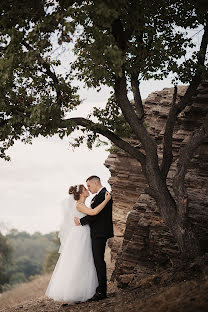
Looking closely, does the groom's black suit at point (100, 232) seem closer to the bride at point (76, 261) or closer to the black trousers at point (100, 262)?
the black trousers at point (100, 262)

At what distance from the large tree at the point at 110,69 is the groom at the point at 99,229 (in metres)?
1.87

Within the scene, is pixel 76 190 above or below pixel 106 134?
below

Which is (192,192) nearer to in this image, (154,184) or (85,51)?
(154,184)

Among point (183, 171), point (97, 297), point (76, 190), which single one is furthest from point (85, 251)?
point (183, 171)

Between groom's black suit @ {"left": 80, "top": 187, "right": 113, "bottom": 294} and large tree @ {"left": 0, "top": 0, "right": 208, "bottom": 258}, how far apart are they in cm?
195

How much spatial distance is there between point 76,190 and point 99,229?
144 centimetres

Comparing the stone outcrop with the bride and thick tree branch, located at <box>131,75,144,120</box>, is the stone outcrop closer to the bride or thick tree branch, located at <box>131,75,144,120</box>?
the bride

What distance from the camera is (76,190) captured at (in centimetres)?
1274

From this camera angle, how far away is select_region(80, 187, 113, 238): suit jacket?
12375mm

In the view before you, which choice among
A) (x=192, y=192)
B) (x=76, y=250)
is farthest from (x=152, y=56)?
(x=76, y=250)

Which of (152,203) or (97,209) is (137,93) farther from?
(97,209)

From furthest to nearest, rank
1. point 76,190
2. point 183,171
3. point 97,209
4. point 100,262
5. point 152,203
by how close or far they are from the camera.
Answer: point 152,203, point 183,171, point 76,190, point 100,262, point 97,209

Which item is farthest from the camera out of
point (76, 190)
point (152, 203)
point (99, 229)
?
point (152, 203)

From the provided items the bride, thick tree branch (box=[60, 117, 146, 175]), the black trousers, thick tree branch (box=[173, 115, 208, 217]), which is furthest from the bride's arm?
thick tree branch (box=[173, 115, 208, 217])
